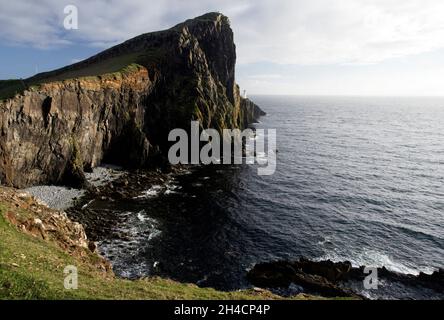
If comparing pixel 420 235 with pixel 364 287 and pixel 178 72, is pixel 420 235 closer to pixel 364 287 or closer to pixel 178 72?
pixel 364 287

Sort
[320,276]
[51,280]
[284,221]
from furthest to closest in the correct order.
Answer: [284,221]
[320,276]
[51,280]

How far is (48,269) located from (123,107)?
2800 inches

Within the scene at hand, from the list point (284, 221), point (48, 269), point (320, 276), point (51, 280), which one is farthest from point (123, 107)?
point (51, 280)

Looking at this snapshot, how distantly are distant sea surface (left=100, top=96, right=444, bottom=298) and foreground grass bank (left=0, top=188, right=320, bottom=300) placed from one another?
11941 millimetres

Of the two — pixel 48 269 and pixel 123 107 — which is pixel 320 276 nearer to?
pixel 48 269

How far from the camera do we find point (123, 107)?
88688 millimetres

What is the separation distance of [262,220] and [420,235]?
2521 cm

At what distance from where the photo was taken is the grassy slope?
60.5ft

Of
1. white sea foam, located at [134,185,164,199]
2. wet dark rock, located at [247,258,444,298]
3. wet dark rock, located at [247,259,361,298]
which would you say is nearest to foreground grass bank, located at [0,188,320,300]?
wet dark rock, located at [247,259,361,298]

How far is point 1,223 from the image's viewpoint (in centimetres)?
2711

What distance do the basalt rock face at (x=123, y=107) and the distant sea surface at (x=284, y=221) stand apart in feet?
61.9

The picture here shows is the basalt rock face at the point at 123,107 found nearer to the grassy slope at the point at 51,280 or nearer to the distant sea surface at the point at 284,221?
the distant sea surface at the point at 284,221

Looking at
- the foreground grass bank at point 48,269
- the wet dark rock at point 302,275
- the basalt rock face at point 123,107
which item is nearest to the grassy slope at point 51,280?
the foreground grass bank at point 48,269

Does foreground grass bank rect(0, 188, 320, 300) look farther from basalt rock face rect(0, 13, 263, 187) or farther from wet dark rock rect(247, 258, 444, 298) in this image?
basalt rock face rect(0, 13, 263, 187)
